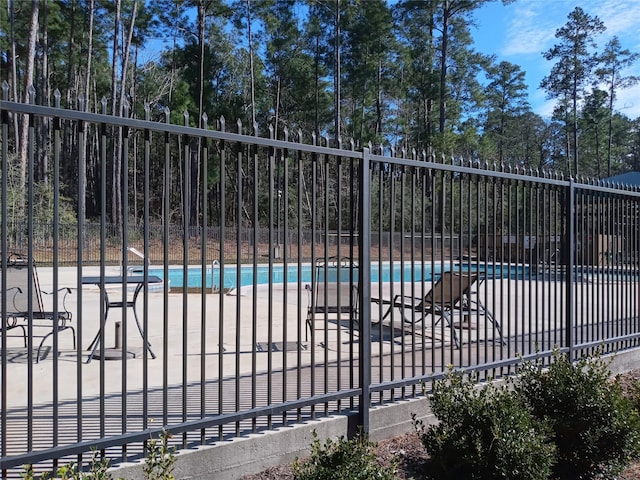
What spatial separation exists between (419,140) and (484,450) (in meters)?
36.5

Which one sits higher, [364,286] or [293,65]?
[293,65]

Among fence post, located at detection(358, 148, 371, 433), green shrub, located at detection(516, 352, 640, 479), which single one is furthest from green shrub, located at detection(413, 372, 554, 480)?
fence post, located at detection(358, 148, 371, 433)

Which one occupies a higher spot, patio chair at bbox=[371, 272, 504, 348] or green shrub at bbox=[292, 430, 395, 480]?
patio chair at bbox=[371, 272, 504, 348]

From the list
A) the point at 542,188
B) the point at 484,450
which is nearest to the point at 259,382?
the point at 484,450

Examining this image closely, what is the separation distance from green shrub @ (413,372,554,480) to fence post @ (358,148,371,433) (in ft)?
1.53

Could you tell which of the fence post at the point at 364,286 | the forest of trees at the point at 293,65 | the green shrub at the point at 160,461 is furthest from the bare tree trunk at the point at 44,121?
the green shrub at the point at 160,461

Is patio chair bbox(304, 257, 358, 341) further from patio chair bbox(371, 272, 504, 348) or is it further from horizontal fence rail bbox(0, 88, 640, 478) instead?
patio chair bbox(371, 272, 504, 348)

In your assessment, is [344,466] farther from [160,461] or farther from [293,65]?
[293,65]

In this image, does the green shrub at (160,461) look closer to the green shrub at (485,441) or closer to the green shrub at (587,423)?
the green shrub at (485,441)

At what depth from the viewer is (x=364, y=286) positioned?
11.6ft

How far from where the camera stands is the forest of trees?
32.1 meters

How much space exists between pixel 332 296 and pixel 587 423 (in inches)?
136

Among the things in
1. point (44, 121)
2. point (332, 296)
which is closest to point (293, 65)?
point (44, 121)

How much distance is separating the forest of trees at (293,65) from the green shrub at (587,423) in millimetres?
26555
